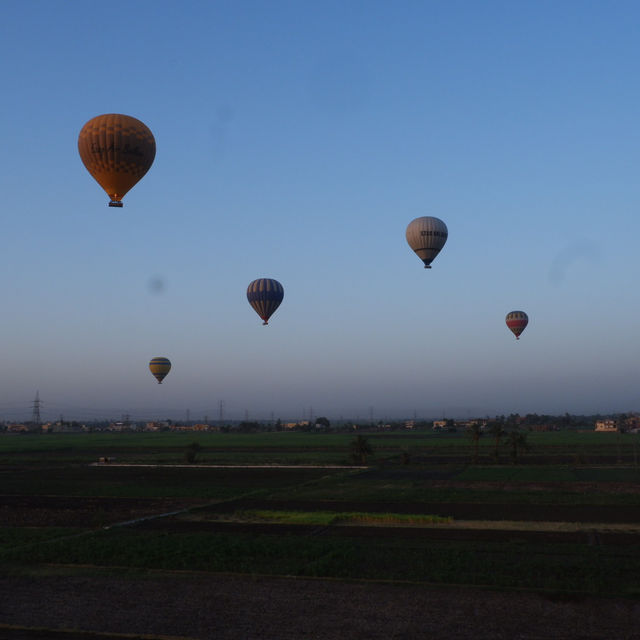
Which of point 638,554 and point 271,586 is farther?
point 638,554

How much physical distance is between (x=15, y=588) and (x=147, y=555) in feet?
Result: 18.4

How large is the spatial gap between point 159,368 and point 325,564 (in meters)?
87.0

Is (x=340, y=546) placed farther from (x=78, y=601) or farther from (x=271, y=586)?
(x=78, y=601)

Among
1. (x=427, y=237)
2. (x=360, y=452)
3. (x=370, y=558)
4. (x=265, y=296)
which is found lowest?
(x=360, y=452)

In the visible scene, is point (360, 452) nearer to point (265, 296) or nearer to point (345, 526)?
point (265, 296)

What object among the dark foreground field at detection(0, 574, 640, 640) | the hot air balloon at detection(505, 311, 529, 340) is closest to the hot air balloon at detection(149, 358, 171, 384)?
the hot air balloon at detection(505, 311, 529, 340)

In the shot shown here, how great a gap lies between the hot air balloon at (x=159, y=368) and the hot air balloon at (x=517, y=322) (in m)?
55.2

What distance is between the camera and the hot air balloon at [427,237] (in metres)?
61.7

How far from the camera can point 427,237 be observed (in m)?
61.6

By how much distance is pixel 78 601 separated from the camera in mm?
20719

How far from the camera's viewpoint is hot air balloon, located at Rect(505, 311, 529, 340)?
→ 89.8 m

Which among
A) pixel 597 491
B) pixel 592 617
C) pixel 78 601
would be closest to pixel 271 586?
pixel 78 601

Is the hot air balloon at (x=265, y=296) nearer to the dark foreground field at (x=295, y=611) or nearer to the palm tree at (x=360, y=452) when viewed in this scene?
the palm tree at (x=360, y=452)

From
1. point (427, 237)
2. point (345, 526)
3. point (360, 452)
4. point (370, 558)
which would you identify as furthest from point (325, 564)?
point (360, 452)
